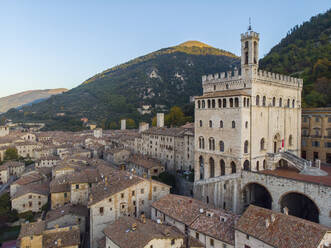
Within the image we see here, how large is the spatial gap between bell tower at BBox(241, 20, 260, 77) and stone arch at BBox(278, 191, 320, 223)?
16603mm

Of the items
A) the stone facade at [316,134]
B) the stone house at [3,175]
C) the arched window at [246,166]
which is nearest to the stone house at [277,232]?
the arched window at [246,166]

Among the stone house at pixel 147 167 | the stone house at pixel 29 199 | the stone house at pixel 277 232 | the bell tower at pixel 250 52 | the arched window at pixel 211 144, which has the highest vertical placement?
the bell tower at pixel 250 52

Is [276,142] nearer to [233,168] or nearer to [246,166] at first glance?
[246,166]

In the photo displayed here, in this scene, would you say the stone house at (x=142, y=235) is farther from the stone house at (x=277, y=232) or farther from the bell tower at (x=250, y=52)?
the bell tower at (x=250, y=52)

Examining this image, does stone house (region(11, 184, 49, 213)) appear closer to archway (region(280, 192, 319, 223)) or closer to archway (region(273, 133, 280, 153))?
archway (region(280, 192, 319, 223))

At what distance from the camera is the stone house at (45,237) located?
25.5 metres

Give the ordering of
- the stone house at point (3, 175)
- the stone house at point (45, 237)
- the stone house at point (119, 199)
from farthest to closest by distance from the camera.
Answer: the stone house at point (3, 175), the stone house at point (119, 199), the stone house at point (45, 237)

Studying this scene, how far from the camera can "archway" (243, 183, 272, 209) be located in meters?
32.2

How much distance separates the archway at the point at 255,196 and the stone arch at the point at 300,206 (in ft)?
8.56

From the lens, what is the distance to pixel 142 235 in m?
22.0

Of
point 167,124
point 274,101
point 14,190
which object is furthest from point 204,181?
point 167,124

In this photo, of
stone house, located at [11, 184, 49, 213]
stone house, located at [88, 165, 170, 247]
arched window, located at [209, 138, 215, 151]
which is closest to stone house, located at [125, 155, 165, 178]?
stone house, located at [88, 165, 170, 247]

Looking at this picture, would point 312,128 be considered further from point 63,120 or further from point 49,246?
point 63,120

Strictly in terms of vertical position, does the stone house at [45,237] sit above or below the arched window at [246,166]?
below
